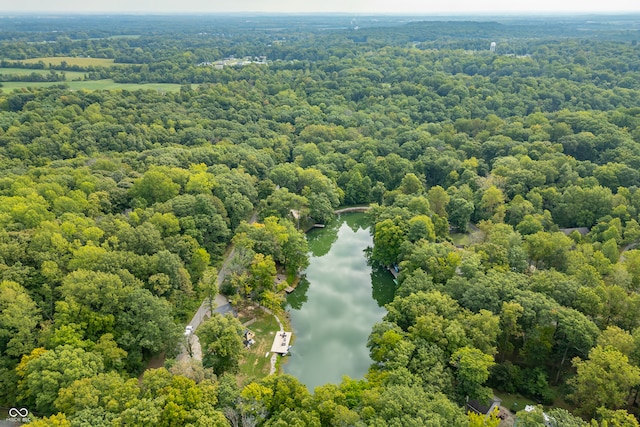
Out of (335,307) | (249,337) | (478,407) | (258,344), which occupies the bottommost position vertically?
(335,307)

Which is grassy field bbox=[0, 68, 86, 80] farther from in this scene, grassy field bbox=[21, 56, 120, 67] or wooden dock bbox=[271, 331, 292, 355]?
wooden dock bbox=[271, 331, 292, 355]

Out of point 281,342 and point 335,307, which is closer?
point 281,342

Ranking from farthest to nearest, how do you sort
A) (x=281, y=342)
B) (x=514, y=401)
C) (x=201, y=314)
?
1. (x=201, y=314)
2. (x=281, y=342)
3. (x=514, y=401)

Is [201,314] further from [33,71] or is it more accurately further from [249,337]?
[33,71]

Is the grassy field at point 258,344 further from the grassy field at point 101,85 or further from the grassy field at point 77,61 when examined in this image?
the grassy field at point 77,61

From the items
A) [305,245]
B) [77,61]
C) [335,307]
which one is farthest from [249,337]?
[77,61]

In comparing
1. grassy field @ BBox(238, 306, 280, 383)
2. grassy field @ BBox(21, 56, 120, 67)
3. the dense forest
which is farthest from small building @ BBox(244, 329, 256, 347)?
grassy field @ BBox(21, 56, 120, 67)
